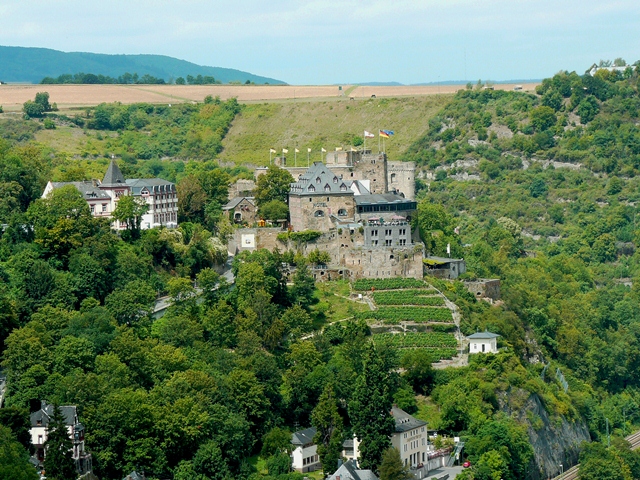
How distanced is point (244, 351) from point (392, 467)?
16.0 metres

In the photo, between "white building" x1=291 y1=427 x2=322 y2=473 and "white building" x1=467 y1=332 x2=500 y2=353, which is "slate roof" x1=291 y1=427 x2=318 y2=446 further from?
"white building" x1=467 y1=332 x2=500 y2=353

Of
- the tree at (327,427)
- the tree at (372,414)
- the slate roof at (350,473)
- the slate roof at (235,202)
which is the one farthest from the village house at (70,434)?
the slate roof at (235,202)

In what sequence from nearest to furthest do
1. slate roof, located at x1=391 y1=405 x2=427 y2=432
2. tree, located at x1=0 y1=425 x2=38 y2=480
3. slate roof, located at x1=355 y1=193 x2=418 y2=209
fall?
tree, located at x1=0 y1=425 x2=38 y2=480 → slate roof, located at x1=391 y1=405 x2=427 y2=432 → slate roof, located at x1=355 y1=193 x2=418 y2=209

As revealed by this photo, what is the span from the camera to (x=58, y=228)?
99.5 metres

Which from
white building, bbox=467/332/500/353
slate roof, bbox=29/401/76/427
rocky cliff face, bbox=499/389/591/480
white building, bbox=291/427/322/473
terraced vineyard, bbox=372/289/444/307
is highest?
terraced vineyard, bbox=372/289/444/307

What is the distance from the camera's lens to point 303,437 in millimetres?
87188

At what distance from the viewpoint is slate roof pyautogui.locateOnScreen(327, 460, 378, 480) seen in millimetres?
80375

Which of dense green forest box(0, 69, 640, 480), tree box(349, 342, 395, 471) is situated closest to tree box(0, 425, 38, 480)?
dense green forest box(0, 69, 640, 480)

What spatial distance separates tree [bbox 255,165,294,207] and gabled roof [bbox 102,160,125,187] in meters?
10.8

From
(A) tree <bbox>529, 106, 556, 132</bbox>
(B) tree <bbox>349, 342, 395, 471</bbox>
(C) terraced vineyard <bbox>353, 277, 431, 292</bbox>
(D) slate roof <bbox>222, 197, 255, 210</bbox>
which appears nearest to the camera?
(B) tree <bbox>349, 342, 395, 471</bbox>

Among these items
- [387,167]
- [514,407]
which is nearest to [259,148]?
[387,167]

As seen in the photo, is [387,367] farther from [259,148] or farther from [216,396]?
[259,148]

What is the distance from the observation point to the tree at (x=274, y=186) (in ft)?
369

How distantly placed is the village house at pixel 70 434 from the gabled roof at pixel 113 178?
32838 mm
